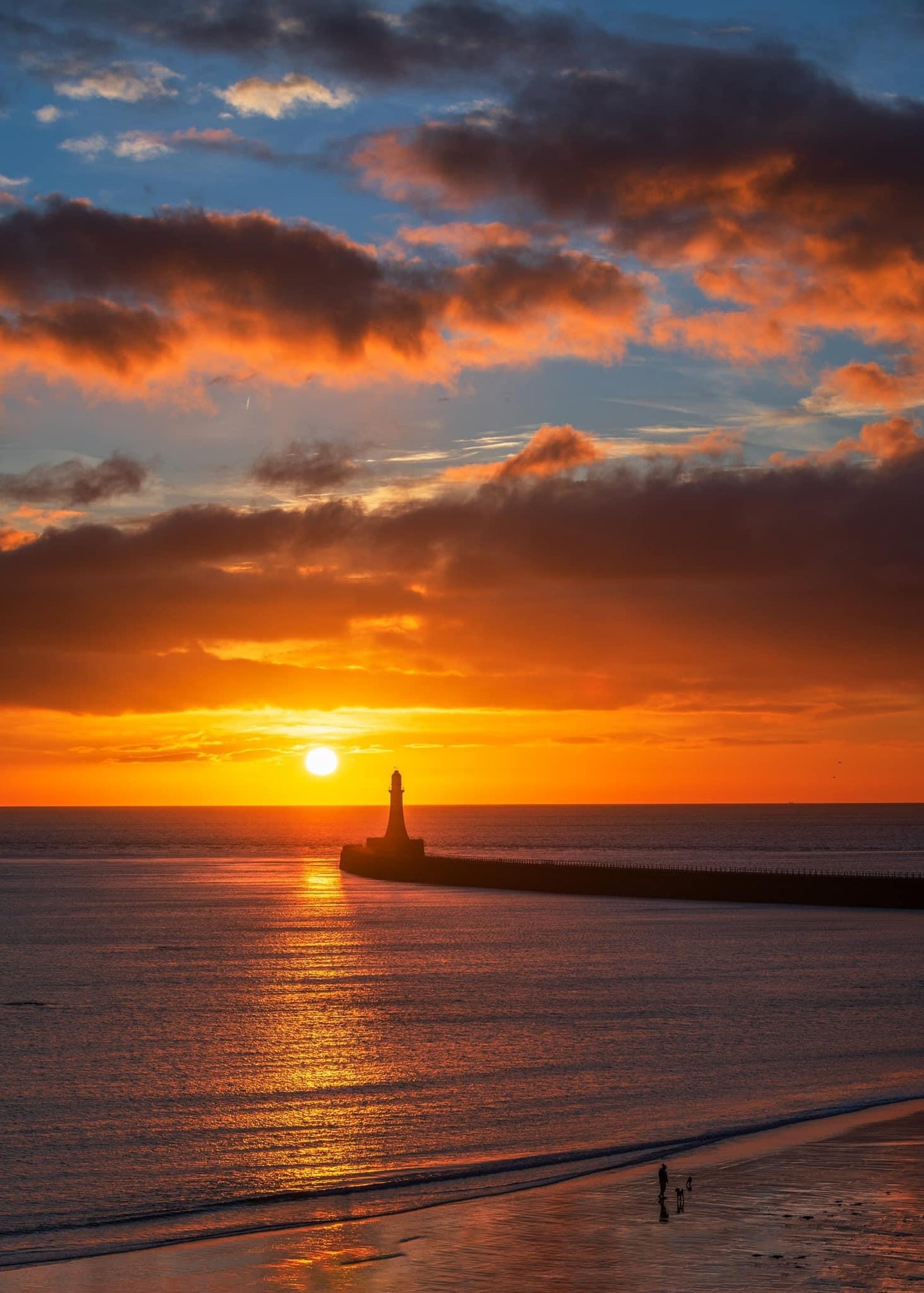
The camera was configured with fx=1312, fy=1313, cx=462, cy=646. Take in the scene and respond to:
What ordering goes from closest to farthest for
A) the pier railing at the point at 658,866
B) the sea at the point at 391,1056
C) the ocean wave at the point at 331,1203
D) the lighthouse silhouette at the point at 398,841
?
the ocean wave at the point at 331,1203
the sea at the point at 391,1056
the pier railing at the point at 658,866
the lighthouse silhouette at the point at 398,841

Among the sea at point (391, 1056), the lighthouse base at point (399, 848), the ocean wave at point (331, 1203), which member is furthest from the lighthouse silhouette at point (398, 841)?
the ocean wave at point (331, 1203)

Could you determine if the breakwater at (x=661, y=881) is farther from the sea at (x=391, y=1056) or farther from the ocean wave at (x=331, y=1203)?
the ocean wave at (x=331, y=1203)

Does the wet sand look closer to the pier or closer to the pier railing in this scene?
the pier

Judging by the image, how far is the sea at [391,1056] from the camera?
830 inches

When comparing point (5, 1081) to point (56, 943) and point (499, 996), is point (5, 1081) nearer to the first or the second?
point (499, 996)

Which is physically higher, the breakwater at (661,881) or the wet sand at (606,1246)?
the wet sand at (606,1246)

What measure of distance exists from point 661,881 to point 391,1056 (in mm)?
72032

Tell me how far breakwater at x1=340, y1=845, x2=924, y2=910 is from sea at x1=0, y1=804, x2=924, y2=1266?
1066 centimetres

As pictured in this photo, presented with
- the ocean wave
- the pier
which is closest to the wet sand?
the ocean wave

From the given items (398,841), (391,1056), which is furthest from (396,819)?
(391,1056)

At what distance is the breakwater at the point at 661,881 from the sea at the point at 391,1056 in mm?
10657

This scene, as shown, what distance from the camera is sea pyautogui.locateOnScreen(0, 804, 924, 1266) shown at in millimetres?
21094

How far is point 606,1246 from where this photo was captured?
54.9 ft

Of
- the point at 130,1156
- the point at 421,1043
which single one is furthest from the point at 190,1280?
the point at 421,1043
